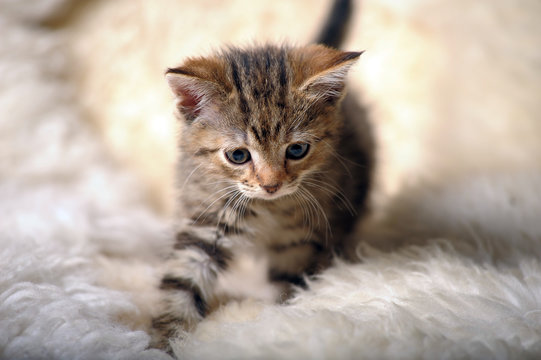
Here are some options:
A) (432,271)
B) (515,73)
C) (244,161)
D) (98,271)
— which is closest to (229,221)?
(244,161)

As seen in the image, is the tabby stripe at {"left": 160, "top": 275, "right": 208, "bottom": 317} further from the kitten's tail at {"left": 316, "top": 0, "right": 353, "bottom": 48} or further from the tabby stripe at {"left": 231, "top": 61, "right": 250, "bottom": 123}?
the kitten's tail at {"left": 316, "top": 0, "right": 353, "bottom": 48}

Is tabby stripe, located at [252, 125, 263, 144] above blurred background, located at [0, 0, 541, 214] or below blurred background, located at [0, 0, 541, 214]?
below

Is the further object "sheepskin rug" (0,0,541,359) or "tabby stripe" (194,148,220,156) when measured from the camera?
"tabby stripe" (194,148,220,156)

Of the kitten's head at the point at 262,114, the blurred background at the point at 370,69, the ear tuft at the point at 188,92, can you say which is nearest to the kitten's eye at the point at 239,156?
the kitten's head at the point at 262,114


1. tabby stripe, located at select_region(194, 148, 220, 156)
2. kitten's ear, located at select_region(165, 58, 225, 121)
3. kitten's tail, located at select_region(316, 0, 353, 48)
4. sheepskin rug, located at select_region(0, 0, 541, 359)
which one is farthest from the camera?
kitten's tail, located at select_region(316, 0, 353, 48)

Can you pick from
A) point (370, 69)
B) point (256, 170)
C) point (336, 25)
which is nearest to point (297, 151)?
point (256, 170)

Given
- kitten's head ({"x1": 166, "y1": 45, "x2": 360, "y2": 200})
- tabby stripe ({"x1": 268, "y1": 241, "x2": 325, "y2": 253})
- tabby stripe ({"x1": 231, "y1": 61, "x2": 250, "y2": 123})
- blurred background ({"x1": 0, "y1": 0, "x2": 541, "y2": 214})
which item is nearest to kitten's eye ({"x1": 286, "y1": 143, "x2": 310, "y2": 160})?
kitten's head ({"x1": 166, "y1": 45, "x2": 360, "y2": 200})

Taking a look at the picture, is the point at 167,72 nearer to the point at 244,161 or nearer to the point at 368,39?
the point at 244,161

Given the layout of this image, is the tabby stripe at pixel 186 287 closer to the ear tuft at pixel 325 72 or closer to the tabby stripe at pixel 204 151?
the tabby stripe at pixel 204 151
